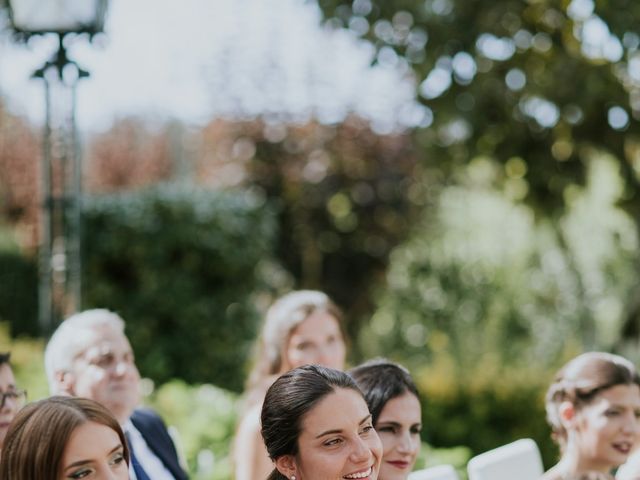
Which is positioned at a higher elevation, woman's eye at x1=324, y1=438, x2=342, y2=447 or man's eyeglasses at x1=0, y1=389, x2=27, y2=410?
man's eyeglasses at x1=0, y1=389, x2=27, y2=410

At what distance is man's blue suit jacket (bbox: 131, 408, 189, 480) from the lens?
4129 mm

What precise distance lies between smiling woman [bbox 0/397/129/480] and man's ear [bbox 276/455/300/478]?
17.3 inches

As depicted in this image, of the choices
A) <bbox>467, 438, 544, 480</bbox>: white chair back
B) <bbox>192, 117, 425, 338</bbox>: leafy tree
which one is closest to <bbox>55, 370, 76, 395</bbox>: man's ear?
<bbox>467, 438, 544, 480</bbox>: white chair back

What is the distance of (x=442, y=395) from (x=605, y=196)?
18.6 feet

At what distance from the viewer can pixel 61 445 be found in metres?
2.38

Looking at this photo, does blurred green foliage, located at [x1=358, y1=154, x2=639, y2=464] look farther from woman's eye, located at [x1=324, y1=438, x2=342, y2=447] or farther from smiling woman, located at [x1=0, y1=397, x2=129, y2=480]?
smiling woman, located at [x1=0, y1=397, x2=129, y2=480]

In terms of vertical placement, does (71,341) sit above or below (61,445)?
above

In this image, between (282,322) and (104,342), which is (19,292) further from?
(104,342)

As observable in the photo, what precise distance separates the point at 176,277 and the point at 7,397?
6.30 m

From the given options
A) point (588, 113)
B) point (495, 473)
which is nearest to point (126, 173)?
point (588, 113)

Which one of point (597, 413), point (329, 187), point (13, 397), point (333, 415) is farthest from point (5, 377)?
point (329, 187)

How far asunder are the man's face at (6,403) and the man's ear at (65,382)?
0.43 m

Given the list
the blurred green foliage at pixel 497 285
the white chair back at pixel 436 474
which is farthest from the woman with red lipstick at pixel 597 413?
the blurred green foliage at pixel 497 285

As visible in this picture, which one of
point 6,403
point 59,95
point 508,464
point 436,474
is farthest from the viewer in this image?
point 59,95
